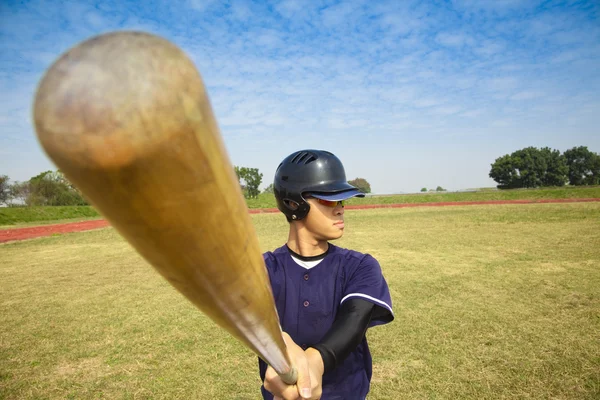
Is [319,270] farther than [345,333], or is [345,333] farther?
[319,270]

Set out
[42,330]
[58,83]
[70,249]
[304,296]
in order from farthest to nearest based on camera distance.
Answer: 1. [70,249]
2. [42,330]
3. [304,296]
4. [58,83]

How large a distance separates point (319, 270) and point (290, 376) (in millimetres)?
958

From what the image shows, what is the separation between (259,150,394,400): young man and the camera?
5.85ft

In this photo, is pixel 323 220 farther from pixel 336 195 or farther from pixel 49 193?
pixel 49 193

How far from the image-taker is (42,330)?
5.49 m

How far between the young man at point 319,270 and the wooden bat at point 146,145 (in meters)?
1.20

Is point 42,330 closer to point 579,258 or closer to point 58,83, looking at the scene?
point 58,83

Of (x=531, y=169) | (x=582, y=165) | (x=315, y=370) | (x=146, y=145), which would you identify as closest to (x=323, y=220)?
(x=315, y=370)

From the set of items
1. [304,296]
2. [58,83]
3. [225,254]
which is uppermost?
[58,83]

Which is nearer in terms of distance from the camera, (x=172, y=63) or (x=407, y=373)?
(x=172, y=63)

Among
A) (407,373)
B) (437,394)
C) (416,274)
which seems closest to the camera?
(437,394)

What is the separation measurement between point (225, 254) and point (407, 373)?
397cm

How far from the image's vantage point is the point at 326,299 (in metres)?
1.84

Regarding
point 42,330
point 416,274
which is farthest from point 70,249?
point 416,274
